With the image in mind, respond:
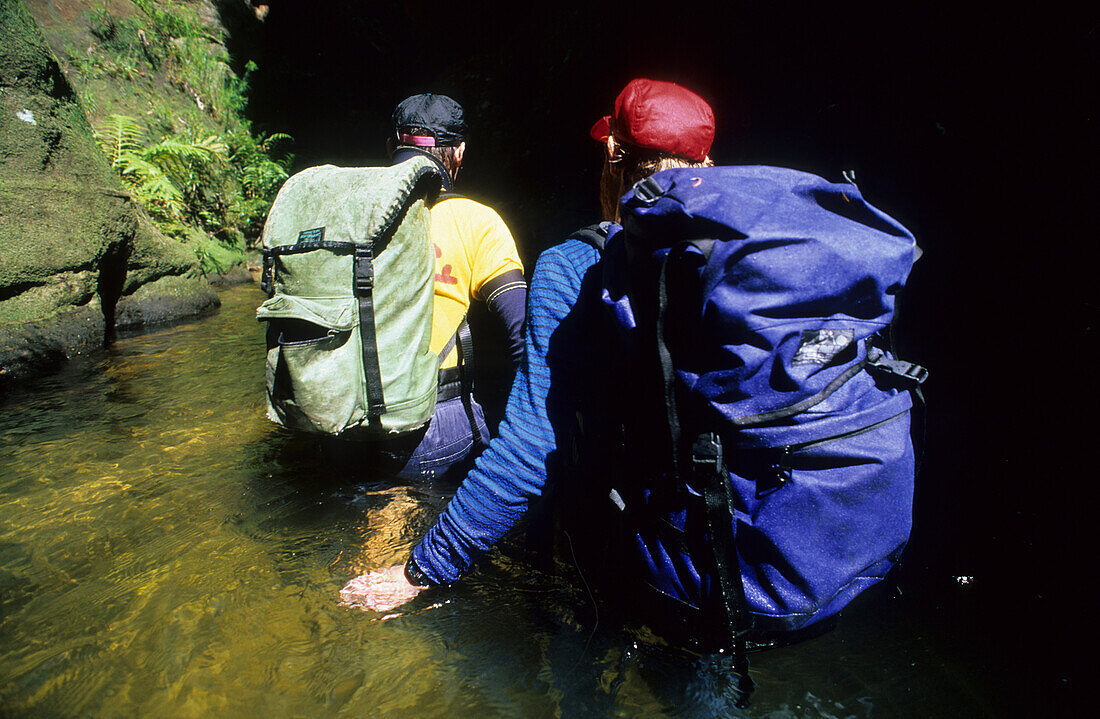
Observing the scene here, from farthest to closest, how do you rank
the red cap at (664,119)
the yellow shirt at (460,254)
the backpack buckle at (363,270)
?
the yellow shirt at (460,254)
the backpack buckle at (363,270)
the red cap at (664,119)

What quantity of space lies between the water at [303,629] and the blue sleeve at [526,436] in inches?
19.4

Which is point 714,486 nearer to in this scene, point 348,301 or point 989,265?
point 348,301

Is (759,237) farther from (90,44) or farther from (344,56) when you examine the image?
(90,44)

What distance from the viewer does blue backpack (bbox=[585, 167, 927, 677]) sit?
1.10m

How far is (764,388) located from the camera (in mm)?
1113

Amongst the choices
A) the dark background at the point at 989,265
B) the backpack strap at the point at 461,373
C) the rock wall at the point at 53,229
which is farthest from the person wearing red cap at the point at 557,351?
the rock wall at the point at 53,229

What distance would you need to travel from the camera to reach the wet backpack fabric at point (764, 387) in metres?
1.10

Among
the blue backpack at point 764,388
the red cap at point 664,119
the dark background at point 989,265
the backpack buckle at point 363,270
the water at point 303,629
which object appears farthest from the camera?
the backpack buckle at point 363,270

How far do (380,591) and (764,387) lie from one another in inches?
58.3

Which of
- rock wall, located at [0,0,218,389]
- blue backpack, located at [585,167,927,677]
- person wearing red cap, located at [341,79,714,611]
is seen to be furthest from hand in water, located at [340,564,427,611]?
rock wall, located at [0,0,218,389]

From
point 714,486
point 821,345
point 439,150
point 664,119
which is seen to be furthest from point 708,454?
point 439,150

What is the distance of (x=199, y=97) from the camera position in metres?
11.8

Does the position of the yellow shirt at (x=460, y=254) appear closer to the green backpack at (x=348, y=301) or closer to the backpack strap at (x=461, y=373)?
the backpack strap at (x=461, y=373)

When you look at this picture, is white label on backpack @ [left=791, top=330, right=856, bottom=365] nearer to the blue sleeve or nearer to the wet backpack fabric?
the wet backpack fabric
